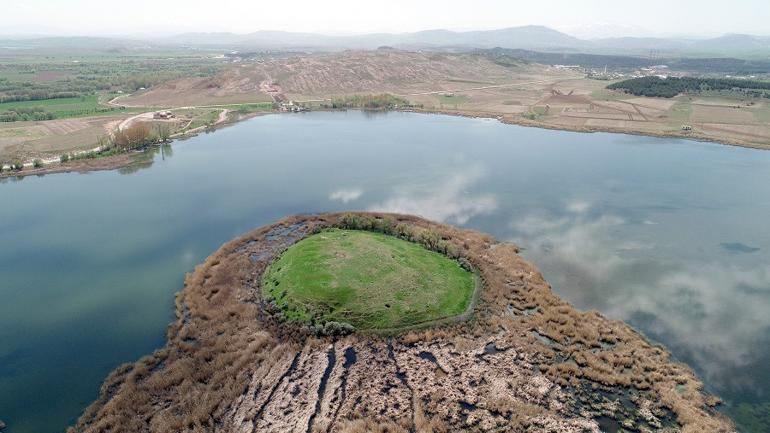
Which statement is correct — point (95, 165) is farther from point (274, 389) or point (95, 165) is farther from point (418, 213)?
point (274, 389)

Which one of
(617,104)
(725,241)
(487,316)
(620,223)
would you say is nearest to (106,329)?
(487,316)

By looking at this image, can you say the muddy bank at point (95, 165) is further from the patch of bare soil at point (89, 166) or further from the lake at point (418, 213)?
the lake at point (418, 213)

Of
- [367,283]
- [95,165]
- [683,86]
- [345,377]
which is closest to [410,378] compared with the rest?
[345,377]

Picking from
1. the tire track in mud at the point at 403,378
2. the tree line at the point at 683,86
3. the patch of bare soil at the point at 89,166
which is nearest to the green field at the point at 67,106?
the patch of bare soil at the point at 89,166

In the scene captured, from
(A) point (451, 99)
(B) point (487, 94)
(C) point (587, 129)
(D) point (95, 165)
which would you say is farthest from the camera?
(B) point (487, 94)

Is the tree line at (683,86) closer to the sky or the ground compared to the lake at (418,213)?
closer to the sky

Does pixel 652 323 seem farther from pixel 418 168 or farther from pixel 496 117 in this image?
pixel 496 117

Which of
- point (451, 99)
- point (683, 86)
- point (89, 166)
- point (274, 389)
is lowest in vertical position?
point (274, 389)
